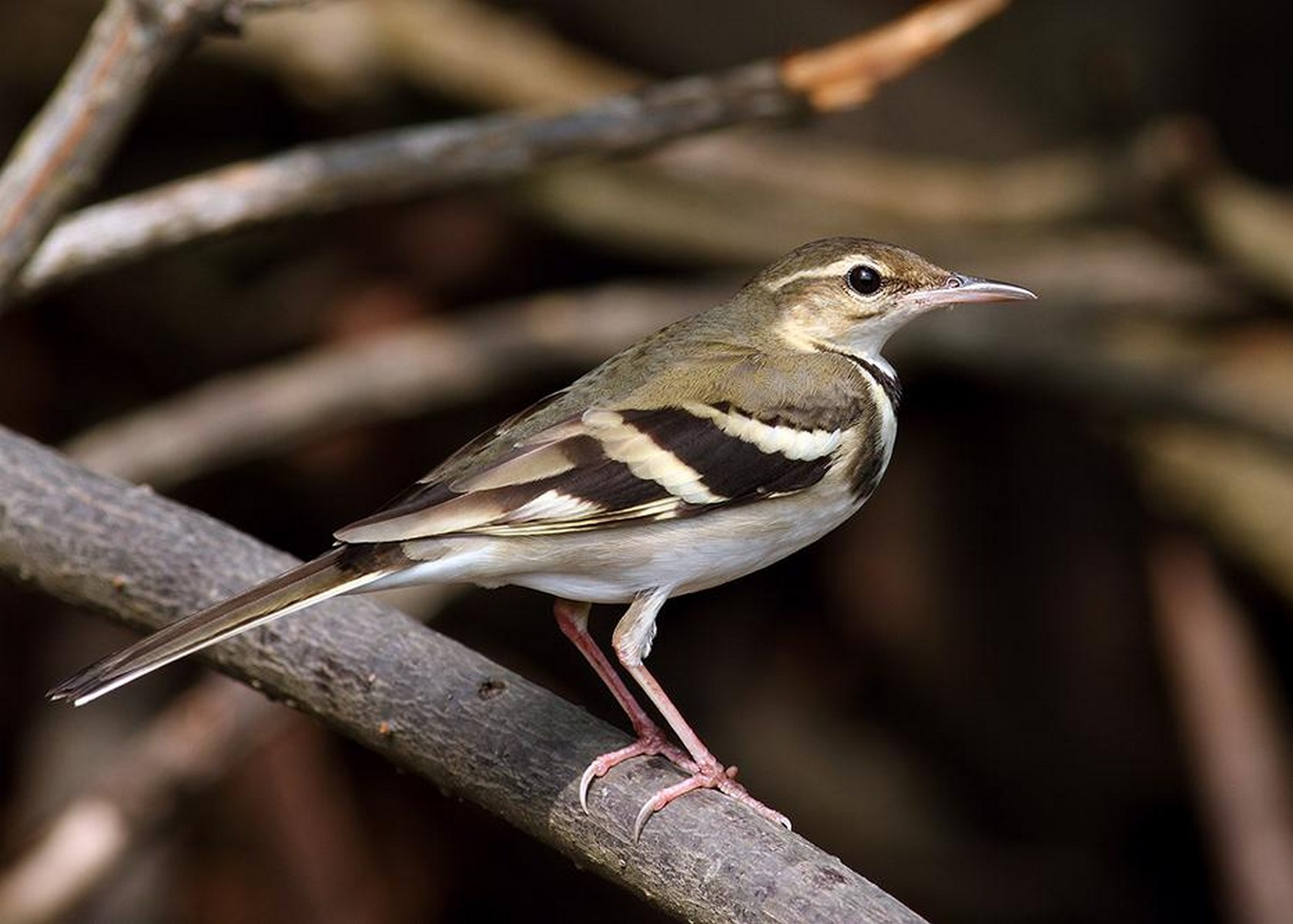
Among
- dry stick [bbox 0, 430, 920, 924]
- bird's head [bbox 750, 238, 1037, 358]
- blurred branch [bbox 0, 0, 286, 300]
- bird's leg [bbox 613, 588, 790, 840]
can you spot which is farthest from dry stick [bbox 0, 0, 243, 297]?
bird's leg [bbox 613, 588, 790, 840]

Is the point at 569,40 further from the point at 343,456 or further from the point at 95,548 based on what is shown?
the point at 95,548

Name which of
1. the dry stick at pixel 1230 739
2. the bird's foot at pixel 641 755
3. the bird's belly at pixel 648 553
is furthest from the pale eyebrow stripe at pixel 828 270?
the dry stick at pixel 1230 739

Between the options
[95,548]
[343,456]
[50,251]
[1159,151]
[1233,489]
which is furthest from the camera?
[343,456]

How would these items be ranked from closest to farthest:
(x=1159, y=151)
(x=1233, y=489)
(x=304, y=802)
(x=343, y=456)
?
(x=1159, y=151) → (x=1233, y=489) → (x=304, y=802) → (x=343, y=456)

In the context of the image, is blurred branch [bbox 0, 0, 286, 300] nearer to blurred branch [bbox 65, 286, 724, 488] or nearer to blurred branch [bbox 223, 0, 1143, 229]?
blurred branch [bbox 65, 286, 724, 488]

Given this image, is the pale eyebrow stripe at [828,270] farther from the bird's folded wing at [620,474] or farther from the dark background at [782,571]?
the dark background at [782,571]

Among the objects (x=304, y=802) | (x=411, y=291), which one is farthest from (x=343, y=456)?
(x=304, y=802)
